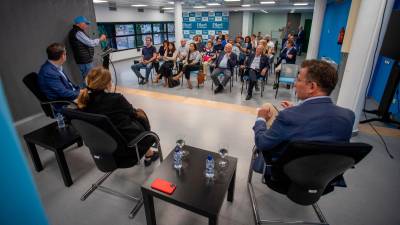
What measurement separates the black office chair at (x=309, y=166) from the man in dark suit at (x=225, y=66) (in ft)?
12.7

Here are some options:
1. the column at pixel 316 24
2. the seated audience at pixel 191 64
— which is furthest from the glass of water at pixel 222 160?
the column at pixel 316 24

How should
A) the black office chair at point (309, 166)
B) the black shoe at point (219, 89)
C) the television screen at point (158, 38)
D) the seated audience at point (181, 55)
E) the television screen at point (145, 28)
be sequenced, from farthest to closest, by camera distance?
the television screen at point (158, 38)
the television screen at point (145, 28)
the seated audience at point (181, 55)
the black shoe at point (219, 89)
the black office chair at point (309, 166)

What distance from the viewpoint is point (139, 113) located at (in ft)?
7.18

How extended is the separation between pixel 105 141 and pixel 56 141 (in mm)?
847

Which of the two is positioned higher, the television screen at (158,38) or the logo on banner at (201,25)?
the logo on banner at (201,25)

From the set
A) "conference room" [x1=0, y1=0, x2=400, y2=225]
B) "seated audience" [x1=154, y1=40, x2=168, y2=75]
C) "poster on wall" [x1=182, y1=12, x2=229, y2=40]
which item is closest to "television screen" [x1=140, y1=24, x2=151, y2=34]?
"poster on wall" [x1=182, y1=12, x2=229, y2=40]

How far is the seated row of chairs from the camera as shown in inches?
47.0

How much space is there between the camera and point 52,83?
2.65 m

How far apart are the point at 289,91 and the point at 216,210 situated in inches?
187

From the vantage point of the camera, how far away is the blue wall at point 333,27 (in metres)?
6.59

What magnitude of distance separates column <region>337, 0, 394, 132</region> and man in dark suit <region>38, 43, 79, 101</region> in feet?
12.1

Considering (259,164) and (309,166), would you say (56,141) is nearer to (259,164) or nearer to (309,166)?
(259,164)

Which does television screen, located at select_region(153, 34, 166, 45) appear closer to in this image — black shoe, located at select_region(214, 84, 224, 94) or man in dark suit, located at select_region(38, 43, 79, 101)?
black shoe, located at select_region(214, 84, 224, 94)

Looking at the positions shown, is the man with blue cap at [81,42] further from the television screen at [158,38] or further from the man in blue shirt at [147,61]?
the television screen at [158,38]
